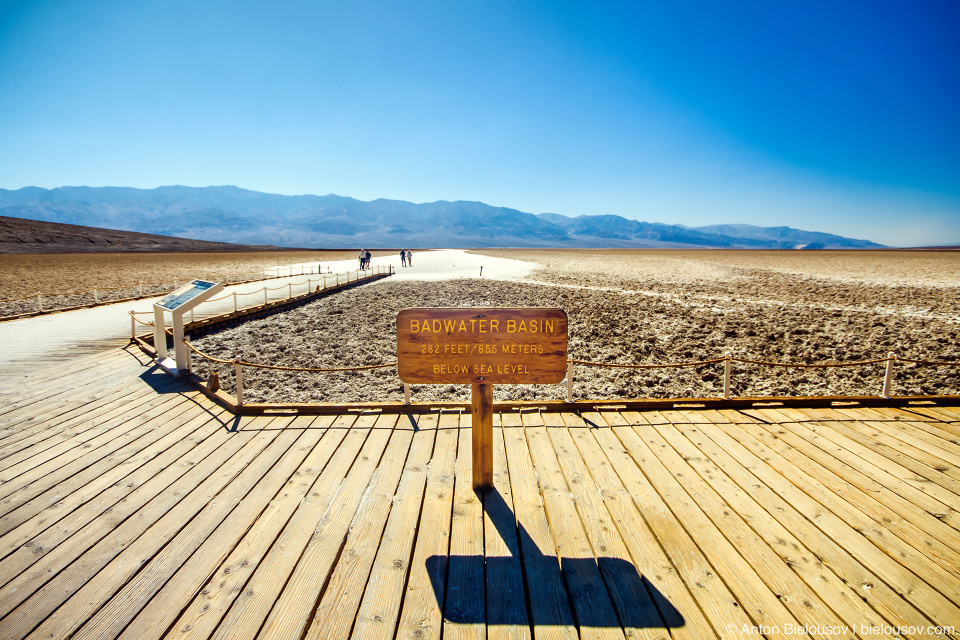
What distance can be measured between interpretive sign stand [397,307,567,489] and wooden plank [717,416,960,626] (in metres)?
2.22

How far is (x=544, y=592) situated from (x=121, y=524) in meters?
3.17

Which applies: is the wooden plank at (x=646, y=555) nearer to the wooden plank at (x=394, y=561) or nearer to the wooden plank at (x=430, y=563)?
the wooden plank at (x=430, y=563)

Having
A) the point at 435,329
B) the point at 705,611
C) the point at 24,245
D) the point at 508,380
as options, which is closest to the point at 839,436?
the point at 705,611

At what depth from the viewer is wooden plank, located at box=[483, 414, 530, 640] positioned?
2369 millimetres

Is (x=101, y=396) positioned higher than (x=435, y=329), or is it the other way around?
(x=435, y=329)

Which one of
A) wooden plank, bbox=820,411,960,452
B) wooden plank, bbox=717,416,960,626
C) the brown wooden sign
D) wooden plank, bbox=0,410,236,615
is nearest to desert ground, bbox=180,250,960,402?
wooden plank, bbox=820,411,960,452

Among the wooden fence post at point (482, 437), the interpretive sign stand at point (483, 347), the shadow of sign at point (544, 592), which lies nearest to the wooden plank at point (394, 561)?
the shadow of sign at point (544, 592)

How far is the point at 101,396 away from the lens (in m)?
6.00

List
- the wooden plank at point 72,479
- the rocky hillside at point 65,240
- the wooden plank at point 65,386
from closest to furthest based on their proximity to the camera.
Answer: the wooden plank at point 72,479 < the wooden plank at point 65,386 < the rocky hillside at point 65,240

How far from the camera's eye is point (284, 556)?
9.47ft

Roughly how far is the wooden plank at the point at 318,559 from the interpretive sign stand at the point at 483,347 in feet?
3.72

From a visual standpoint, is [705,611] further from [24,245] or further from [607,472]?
[24,245]

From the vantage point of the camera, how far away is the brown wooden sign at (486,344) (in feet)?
11.6

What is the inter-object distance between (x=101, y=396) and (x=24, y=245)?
274ft
